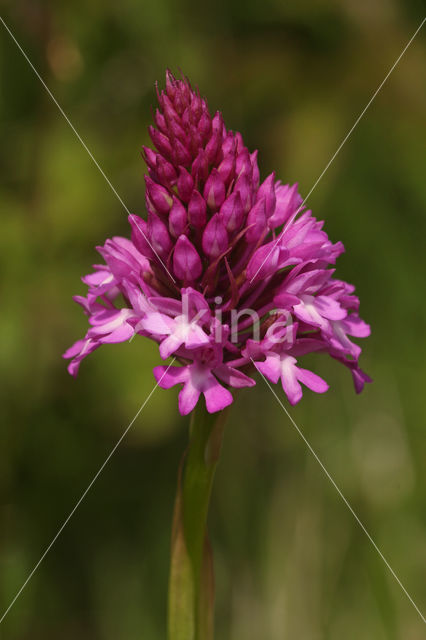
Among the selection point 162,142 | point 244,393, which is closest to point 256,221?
point 162,142

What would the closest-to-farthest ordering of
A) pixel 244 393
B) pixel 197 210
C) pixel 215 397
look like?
pixel 215 397 < pixel 197 210 < pixel 244 393

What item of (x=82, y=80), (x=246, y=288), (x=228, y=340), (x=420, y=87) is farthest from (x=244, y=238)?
(x=420, y=87)

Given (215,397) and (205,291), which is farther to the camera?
(205,291)

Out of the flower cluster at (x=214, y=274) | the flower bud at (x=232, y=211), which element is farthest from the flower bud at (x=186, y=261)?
the flower bud at (x=232, y=211)

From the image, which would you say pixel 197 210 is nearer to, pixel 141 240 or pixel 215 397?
pixel 141 240

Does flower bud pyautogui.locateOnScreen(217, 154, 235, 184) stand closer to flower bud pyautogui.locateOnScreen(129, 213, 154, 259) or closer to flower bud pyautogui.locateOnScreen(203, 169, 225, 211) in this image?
flower bud pyautogui.locateOnScreen(203, 169, 225, 211)

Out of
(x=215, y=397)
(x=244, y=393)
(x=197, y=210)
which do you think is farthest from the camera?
(x=244, y=393)

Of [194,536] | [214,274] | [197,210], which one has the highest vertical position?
[197,210]

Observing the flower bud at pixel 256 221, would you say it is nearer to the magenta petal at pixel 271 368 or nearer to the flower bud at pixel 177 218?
the flower bud at pixel 177 218
